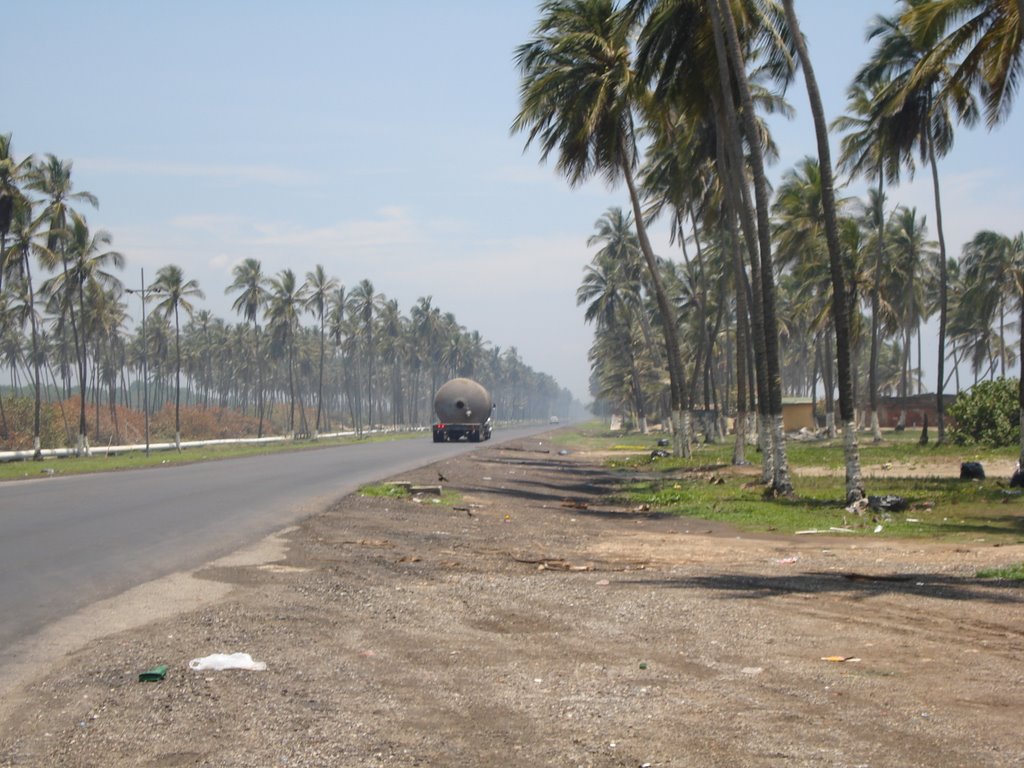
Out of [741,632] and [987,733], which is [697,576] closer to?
[741,632]

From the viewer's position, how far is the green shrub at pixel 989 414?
4253 centimetres

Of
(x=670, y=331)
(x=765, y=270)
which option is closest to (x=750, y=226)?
(x=765, y=270)

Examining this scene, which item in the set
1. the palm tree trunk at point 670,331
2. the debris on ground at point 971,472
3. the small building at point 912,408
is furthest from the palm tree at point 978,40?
the small building at point 912,408

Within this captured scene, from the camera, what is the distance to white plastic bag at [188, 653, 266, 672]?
7.55 meters

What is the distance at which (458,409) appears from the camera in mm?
69250

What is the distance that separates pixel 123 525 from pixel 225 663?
35.9 ft

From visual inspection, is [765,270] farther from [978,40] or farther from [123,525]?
[123,525]

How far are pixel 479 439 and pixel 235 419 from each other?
5605 cm

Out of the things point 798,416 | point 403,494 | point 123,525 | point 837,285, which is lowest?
point 403,494

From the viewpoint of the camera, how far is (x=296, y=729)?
612 cm

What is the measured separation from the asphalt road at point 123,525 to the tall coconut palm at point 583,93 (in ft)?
43.5

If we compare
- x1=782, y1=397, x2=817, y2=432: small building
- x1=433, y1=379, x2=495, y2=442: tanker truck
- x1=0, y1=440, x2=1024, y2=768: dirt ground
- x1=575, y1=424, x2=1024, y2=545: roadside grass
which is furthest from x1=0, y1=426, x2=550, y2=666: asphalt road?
x1=782, y1=397, x2=817, y2=432: small building

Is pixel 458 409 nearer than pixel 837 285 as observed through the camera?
No

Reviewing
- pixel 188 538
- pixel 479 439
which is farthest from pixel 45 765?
pixel 479 439
